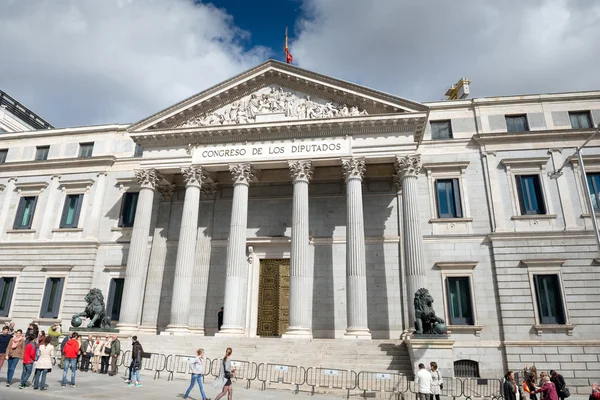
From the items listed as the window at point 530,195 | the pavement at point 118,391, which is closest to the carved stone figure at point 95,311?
the pavement at point 118,391

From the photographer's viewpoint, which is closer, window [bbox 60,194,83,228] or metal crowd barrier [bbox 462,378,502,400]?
metal crowd barrier [bbox 462,378,502,400]

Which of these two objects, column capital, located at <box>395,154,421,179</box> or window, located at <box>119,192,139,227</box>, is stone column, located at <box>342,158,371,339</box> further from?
window, located at <box>119,192,139,227</box>

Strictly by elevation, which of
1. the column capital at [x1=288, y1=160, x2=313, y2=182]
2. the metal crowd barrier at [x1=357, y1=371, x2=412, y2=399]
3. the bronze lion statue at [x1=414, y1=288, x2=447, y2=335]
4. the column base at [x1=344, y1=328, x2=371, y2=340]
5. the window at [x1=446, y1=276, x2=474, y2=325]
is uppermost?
the column capital at [x1=288, y1=160, x2=313, y2=182]

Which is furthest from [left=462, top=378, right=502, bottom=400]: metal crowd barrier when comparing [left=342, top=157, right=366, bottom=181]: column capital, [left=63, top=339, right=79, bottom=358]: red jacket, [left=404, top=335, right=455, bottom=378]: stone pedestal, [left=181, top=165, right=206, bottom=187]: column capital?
[left=181, top=165, right=206, bottom=187]: column capital

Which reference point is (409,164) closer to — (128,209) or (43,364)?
(43,364)

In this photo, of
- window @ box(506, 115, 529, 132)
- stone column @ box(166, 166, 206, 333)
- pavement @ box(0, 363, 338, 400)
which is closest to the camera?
pavement @ box(0, 363, 338, 400)

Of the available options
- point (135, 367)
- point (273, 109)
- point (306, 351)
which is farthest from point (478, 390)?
point (273, 109)

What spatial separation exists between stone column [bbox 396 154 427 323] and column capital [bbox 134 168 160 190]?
15.3 meters

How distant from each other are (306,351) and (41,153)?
28588 millimetres

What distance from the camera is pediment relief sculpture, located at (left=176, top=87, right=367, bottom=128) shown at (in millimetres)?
25625

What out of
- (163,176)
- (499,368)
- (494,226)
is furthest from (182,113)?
(499,368)

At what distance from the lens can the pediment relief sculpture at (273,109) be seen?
2562 centimetres

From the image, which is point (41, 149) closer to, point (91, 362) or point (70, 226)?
point (70, 226)

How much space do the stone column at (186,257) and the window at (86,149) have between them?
1216cm
